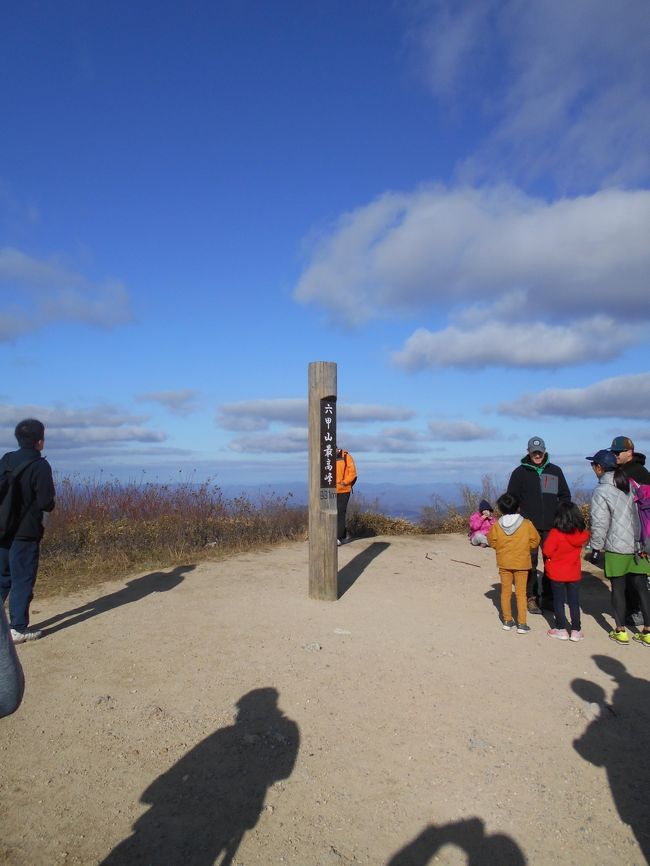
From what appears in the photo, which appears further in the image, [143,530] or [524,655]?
[143,530]

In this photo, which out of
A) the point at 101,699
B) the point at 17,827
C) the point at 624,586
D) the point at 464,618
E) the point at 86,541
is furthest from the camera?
the point at 86,541

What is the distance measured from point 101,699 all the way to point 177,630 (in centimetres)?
156

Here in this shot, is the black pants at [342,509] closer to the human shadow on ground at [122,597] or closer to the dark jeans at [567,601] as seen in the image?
the human shadow on ground at [122,597]

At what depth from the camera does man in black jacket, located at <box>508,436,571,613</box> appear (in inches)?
257

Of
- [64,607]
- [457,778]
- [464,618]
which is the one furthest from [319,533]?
[457,778]

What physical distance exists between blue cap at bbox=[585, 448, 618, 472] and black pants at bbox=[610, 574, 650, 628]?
107 centimetres

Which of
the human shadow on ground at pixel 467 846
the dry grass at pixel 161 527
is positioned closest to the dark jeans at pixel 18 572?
the dry grass at pixel 161 527

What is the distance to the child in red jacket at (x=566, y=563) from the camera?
588 cm

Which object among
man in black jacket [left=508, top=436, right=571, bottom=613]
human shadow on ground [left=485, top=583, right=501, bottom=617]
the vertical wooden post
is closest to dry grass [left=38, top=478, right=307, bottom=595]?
the vertical wooden post

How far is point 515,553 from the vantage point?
238 inches

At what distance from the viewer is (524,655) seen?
5465mm

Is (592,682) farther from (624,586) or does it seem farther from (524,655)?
(624,586)

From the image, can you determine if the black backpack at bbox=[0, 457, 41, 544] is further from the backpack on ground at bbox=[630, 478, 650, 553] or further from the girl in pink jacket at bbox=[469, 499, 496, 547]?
the girl in pink jacket at bbox=[469, 499, 496, 547]

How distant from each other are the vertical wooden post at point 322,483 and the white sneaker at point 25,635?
116 inches
